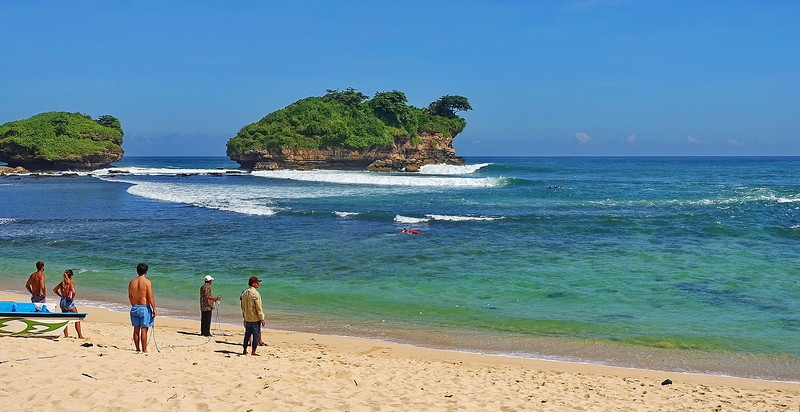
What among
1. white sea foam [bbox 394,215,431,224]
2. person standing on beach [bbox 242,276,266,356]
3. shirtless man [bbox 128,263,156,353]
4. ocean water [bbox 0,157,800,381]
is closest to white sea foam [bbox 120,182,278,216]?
ocean water [bbox 0,157,800,381]

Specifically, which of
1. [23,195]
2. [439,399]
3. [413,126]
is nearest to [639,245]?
[439,399]

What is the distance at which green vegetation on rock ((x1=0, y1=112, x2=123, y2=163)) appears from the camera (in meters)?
66.6

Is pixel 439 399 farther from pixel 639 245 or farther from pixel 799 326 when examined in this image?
pixel 639 245

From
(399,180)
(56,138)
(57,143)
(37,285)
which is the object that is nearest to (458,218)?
(37,285)

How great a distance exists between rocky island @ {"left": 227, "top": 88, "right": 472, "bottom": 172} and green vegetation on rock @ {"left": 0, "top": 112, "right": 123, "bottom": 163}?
14226mm

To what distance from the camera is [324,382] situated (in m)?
8.31

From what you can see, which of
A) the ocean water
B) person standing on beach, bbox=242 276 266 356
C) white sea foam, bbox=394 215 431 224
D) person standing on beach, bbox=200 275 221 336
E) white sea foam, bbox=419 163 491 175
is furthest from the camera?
white sea foam, bbox=419 163 491 175

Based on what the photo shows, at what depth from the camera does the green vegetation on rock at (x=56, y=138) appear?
2621 inches

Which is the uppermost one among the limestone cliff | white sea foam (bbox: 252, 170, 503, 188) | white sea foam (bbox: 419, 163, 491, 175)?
the limestone cliff

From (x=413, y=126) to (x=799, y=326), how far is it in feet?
221

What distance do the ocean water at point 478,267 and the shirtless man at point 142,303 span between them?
10.2 feet

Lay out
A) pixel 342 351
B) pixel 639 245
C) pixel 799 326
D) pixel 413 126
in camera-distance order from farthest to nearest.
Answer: pixel 413 126 < pixel 639 245 < pixel 799 326 < pixel 342 351

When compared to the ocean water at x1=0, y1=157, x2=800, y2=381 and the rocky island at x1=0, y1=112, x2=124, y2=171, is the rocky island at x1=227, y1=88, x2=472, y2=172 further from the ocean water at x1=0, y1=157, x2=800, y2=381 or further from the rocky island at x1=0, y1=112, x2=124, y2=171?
the ocean water at x1=0, y1=157, x2=800, y2=381

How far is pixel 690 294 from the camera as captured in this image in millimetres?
14594
